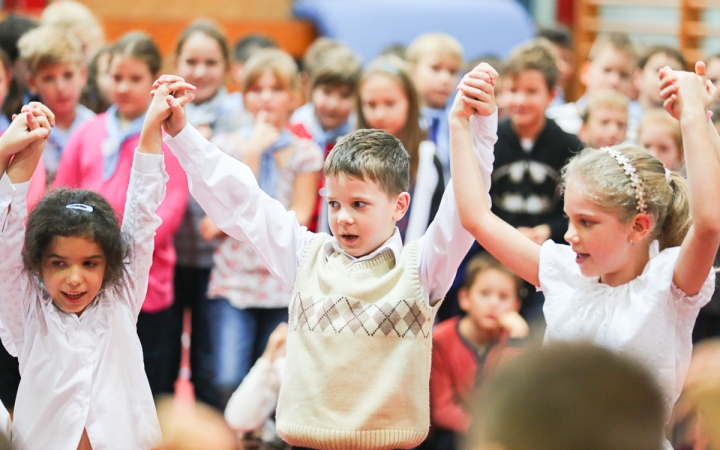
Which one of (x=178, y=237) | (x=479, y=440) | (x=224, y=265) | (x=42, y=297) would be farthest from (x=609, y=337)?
(x=178, y=237)

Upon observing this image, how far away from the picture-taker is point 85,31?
5.09m

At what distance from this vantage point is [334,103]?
420 cm

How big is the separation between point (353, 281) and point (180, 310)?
5.69 feet

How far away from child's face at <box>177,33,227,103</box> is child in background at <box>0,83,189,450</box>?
6.14ft

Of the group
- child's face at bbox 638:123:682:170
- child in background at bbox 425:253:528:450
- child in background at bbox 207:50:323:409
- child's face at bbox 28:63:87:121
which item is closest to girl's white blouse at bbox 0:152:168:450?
child in background at bbox 207:50:323:409

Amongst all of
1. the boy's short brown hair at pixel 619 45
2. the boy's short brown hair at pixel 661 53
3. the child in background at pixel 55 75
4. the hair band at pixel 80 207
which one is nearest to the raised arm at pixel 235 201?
the hair band at pixel 80 207

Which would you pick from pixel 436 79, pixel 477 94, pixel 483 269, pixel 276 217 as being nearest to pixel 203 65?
pixel 436 79

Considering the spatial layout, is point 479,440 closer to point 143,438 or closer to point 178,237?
point 143,438

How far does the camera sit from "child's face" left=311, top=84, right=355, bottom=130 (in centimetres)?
420

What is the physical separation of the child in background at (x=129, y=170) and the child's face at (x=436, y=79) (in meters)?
1.48

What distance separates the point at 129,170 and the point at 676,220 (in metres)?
2.05

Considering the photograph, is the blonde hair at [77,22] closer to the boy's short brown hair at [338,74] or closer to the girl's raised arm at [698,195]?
the boy's short brown hair at [338,74]

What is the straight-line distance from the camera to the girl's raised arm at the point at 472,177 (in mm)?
2195

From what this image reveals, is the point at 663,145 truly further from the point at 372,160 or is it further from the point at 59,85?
the point at 59,85
